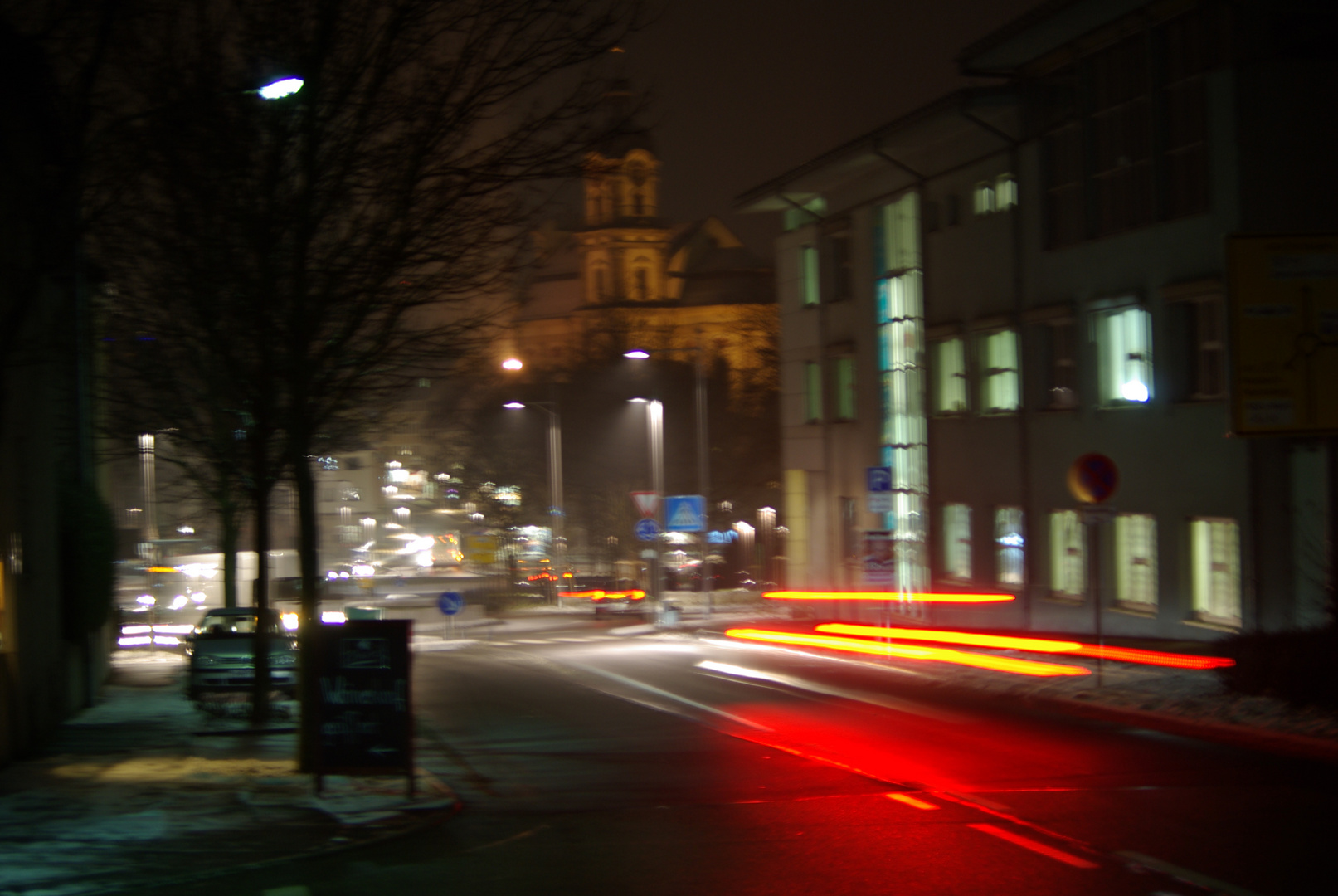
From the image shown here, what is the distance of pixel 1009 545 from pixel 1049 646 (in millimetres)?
Answer: 7075

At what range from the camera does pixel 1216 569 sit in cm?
2259

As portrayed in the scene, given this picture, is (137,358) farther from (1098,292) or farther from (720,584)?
(720,584)

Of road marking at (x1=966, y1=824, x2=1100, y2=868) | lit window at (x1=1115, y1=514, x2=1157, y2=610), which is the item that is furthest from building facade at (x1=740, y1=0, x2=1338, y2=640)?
road marking at (x1=966, y1=824, x2=1100, y2=868)

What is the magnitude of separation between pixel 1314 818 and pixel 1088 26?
19228 millimetres

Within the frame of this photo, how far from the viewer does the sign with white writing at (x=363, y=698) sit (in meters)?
11.2

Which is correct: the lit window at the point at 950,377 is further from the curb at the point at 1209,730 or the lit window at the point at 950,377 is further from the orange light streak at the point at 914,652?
the curb at the point at 1209,730

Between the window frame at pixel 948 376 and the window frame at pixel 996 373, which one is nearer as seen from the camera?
the window frame at pixel 996 373

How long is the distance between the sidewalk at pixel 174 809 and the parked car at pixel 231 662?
14.0 feet

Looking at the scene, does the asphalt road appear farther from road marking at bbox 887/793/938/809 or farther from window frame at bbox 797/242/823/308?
window frame at bbox 797/242/823/308

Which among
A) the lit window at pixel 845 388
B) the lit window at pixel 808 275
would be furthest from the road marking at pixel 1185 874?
the lit window at pixel 808 275

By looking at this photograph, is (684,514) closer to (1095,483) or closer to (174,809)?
(1095,483)

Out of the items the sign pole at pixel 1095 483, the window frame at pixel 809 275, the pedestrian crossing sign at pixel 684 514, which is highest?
the window frame at pixel 809 275

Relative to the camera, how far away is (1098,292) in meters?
25.5

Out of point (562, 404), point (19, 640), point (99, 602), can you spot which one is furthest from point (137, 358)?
point (562, 404)
